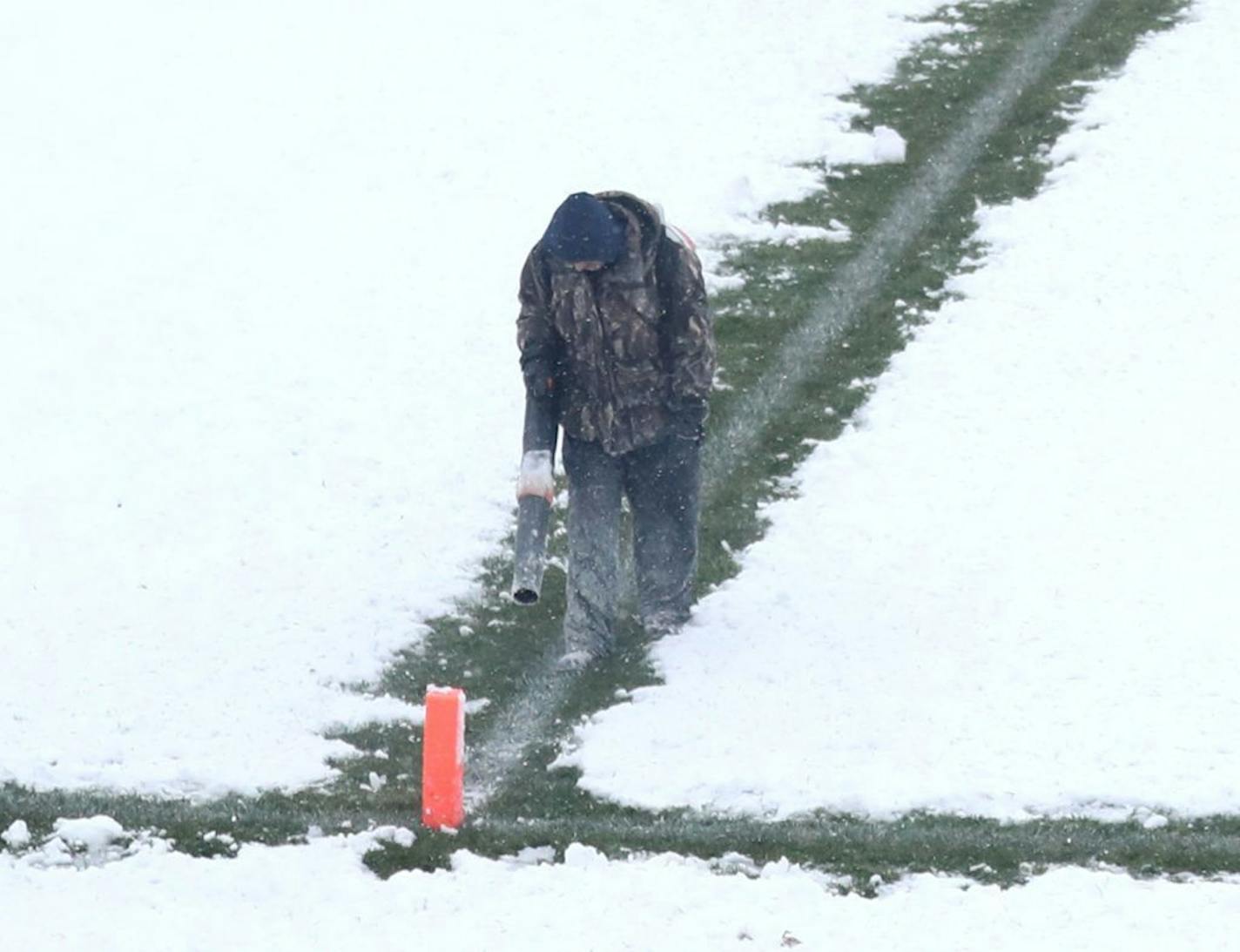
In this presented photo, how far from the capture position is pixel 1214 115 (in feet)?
64.5

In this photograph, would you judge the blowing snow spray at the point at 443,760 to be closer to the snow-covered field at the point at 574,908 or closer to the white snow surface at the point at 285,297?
the snow-covered field at the point at 574,908

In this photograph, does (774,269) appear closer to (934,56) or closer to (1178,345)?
(1178,345)

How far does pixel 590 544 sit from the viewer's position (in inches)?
452

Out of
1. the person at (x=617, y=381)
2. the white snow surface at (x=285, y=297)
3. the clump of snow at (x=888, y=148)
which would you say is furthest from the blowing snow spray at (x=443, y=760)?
the clump of snow at (x=888, y=148)

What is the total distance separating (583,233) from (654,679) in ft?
7.32

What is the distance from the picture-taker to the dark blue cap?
10.7 metres

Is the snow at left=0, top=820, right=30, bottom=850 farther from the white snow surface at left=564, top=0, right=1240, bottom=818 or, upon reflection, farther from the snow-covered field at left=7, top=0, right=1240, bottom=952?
the white snow surface at left=564, top=0, right=1240, bottom=818

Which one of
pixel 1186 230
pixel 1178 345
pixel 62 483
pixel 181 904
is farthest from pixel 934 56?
pixel 181 904

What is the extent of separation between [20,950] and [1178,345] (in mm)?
9547

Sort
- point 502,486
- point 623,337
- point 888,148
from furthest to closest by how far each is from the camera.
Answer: point 888,148 < point 502,486 < point 623,337

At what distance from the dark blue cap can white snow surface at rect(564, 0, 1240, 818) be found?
2.10m

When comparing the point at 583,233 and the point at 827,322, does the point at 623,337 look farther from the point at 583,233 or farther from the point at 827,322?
the point at 827,322

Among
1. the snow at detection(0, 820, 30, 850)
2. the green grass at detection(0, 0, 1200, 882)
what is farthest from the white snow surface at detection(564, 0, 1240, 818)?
the snow at detection(0, 820, 30, 850)

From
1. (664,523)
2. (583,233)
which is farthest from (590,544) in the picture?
(583,233)
